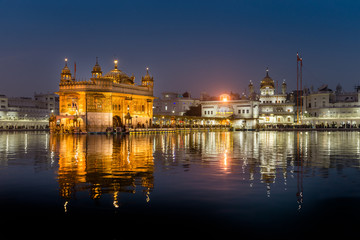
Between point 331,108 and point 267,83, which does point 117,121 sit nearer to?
point 267,83

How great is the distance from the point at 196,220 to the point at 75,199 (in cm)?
312

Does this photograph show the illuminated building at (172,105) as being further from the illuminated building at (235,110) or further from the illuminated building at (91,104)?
the illuminated building at (91,104)

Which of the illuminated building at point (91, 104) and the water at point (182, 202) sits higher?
the illuminated building at point (91, 104)

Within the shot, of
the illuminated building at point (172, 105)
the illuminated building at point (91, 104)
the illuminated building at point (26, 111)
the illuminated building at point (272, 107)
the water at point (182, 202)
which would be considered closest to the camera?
the water at point (182, 202)

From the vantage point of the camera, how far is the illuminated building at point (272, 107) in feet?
418

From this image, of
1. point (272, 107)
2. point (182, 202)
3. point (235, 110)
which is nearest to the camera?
point (182, 202)

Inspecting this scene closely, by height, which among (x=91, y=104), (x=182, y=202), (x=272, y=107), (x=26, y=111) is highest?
(x=272, y=107)

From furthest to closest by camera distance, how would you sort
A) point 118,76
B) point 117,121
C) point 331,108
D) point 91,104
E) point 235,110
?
point 331,108 < point 235,110 < point 118,76 < point 117,121 < point 91,104

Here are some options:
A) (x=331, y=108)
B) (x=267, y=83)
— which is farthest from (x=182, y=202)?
(x=267, y=83)

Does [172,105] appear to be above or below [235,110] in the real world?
above

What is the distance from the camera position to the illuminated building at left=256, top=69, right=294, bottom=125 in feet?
418

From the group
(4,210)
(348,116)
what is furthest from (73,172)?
(348,116)

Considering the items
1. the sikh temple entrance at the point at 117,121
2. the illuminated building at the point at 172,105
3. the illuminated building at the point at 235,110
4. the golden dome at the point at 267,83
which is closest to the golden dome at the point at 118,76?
the sikh temple entrance at the point at 117,121

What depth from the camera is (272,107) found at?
426 feet
